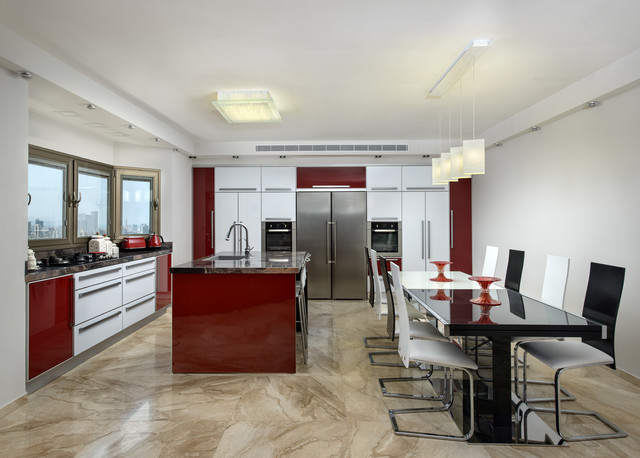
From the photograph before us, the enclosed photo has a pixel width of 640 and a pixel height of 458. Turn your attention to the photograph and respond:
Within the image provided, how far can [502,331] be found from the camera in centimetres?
213

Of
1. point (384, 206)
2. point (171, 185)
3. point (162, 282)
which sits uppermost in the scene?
point (171, 185)

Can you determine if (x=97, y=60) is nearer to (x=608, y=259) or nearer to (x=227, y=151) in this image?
(x=227, y=151)

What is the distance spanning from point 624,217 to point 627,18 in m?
1.62

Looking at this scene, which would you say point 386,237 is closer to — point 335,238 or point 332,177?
point 335,238

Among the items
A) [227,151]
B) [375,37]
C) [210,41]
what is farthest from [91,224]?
[375,37]

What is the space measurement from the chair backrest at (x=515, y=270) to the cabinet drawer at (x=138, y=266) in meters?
4.13

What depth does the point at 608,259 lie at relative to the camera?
3443 mm

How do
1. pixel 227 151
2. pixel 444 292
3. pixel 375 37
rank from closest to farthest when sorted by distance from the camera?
pixel 375 37 < pixel 444 292 < pixel 227 151

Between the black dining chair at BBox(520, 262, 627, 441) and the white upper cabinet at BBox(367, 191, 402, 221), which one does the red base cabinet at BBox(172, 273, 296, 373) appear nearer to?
the black dining chair at BBox(520, 262, 627, 441)

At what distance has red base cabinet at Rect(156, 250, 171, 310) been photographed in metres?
5.09

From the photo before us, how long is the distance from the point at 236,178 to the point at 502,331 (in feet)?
16.8

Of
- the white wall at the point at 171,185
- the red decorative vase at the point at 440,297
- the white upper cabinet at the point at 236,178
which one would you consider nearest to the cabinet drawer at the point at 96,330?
the white wall at the point at 171,185

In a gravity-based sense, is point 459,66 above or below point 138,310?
above

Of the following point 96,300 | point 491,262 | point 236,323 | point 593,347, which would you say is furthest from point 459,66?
point 96,300
